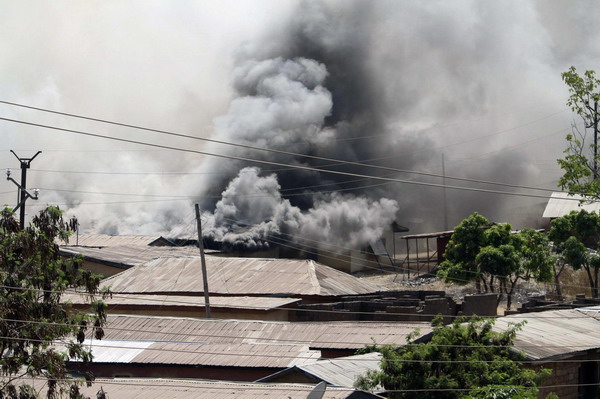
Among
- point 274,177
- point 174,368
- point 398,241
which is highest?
point 274,177

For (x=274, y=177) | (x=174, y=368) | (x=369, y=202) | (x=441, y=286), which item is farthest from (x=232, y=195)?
(x=174, y=368)

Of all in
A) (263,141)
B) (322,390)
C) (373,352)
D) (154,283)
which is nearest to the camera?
(322,390)

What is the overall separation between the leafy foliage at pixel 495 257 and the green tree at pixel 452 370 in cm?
1958

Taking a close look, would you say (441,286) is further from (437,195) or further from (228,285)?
(437,195)

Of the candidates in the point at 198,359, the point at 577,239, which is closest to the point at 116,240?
the point at 577,239

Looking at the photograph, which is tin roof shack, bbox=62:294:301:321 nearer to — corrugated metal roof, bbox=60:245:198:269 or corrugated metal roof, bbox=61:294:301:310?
corrugated metal roof, bbox=61:294:301:310

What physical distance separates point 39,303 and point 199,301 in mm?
16399

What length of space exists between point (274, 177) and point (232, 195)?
138 inches

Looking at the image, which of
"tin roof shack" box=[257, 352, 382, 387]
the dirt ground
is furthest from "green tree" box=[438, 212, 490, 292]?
"tin roof shack" box=[257, 352, 382, 387]

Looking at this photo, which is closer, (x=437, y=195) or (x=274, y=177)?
(x=274, y=177)

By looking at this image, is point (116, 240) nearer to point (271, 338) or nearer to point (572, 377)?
point (271, 338)

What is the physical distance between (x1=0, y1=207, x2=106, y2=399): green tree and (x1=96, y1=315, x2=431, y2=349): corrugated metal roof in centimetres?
744

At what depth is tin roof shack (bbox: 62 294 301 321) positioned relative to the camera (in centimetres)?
2895

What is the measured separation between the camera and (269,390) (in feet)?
50.2
